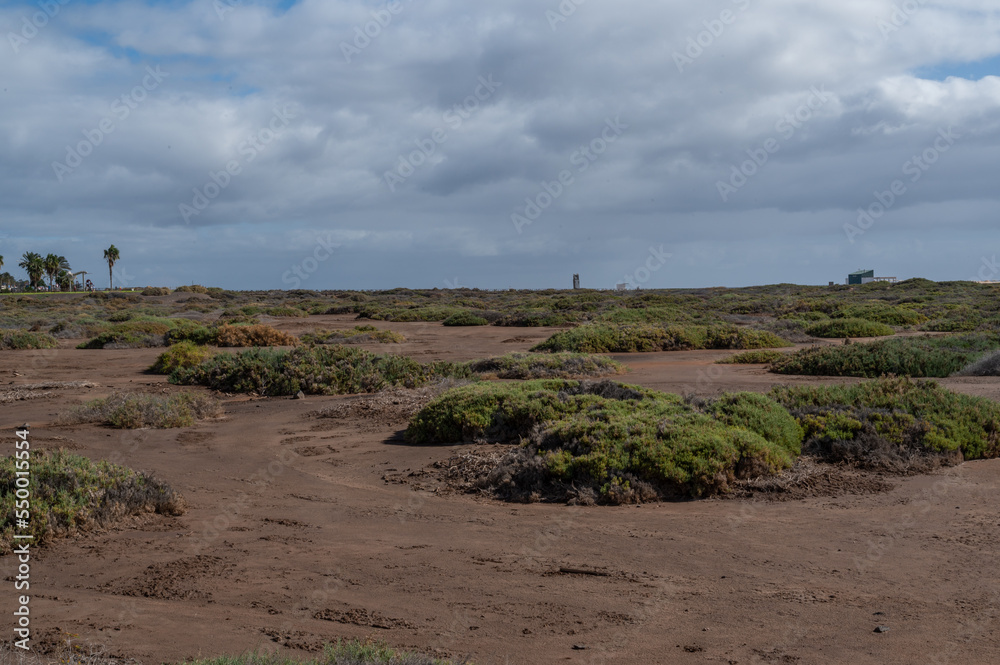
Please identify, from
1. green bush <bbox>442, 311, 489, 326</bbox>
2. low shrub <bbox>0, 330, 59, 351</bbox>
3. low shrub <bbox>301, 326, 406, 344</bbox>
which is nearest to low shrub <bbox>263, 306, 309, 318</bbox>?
green bush <bbox>442, 311, 489, 326</bbox>

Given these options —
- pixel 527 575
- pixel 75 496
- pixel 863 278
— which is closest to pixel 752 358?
pixel 527 575

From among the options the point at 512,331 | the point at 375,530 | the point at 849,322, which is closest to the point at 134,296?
the point at 512,331

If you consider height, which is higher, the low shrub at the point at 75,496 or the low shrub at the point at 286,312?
the low shrub at the point at 286,312

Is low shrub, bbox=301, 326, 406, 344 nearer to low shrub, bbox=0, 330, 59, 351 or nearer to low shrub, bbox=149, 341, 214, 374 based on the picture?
low shrub, bbox=0, 330, 59, 351

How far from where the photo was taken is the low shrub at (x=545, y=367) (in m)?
15.4

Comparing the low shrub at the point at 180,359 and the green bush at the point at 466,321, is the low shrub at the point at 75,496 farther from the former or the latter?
the green bush at the point at 466,321

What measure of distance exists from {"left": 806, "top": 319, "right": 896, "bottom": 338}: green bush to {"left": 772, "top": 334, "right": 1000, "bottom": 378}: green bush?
9.29 metres

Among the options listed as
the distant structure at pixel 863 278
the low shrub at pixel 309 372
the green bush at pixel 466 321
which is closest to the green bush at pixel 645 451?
the low shrub at pixel 309 372

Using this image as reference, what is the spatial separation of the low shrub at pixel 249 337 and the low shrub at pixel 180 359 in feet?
20.8

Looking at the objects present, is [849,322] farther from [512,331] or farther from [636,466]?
[636,466]

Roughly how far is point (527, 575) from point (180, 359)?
14.6 metres

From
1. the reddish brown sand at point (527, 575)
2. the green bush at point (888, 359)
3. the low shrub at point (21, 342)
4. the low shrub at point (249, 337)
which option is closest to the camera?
the reddish brown sand at point (527, 575)

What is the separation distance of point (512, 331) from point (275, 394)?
1751 cm

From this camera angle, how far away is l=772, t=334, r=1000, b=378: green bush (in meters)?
15.3
